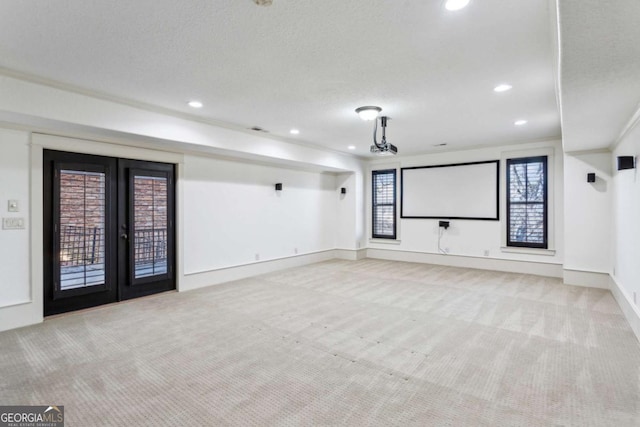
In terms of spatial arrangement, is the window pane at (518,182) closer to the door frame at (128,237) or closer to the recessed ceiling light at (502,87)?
the recessed ceiling light at (502,87)

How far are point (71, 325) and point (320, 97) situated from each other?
3793 mm

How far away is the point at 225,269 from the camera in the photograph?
227 inches

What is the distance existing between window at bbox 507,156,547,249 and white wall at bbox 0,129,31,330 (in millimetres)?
7562

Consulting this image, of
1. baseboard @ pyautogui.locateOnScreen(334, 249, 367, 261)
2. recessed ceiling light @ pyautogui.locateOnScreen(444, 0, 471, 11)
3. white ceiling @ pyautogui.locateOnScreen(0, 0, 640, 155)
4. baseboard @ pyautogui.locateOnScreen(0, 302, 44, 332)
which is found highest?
white ceiling @ pyautogui.locateOnScreen(0, 0, 640, 155)

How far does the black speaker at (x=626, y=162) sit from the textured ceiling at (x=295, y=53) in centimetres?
97

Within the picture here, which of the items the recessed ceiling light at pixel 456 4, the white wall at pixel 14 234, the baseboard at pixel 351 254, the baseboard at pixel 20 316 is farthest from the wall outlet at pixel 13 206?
the baseboard at pixel 351 254

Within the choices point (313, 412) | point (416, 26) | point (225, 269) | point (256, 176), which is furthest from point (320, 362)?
point (256, 176)

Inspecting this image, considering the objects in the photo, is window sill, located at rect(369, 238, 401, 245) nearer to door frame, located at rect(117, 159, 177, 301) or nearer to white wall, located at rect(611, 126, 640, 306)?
white wall, located at rect(611, 126, 640, 306)

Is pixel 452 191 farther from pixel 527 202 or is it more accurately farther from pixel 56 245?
pixel 56 245

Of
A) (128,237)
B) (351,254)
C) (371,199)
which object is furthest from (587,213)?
(128,237)

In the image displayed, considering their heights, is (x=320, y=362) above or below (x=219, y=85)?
below

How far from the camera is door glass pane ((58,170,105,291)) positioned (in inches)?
159

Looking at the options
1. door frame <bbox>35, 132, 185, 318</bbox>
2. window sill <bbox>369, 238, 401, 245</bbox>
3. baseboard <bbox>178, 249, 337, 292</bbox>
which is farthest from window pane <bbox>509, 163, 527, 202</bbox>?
door frame <bbox>35, 132, 185, 318</bbox>

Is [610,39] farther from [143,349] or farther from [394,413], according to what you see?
[143,349]
